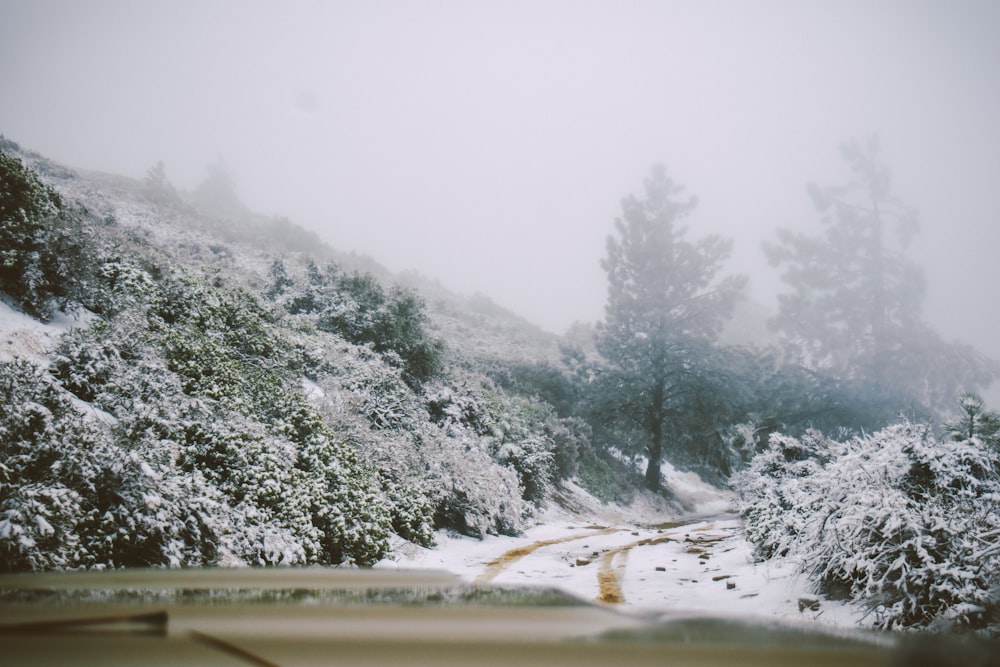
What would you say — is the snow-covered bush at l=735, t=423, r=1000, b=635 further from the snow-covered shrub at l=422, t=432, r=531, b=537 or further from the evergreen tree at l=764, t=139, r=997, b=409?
the evergreen tree at l=764, t=139, r=997, b=409

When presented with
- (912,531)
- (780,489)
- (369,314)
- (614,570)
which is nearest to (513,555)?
(614,570)

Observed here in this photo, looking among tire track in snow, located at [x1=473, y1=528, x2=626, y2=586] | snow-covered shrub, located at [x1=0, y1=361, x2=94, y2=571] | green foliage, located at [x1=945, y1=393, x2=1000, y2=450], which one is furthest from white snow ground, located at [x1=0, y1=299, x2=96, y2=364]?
green foliage, located at [x1=945, y1=393, x2=1000, y2=450]

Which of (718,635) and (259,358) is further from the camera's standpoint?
(259,358)

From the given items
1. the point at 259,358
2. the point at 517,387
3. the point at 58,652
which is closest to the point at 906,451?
the point at 58,652

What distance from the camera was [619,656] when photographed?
4.07 ft

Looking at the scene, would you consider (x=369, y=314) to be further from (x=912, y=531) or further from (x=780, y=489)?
(x=912, y=531)

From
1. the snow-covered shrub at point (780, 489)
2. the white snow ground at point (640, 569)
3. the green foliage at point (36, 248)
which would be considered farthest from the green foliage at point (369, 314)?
the snow-covered shrub at point (780, 489)

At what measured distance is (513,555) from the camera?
829cm

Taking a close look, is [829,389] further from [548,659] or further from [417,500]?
[548,659]

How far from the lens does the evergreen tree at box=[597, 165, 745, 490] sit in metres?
23.0

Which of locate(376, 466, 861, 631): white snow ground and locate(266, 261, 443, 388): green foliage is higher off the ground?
locate(266, 261, 443, 388): green foliage

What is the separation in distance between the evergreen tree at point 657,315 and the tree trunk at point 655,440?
42 millimetres

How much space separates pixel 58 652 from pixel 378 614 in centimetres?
76

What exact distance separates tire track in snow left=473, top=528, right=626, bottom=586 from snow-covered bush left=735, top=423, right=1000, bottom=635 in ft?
12.2
